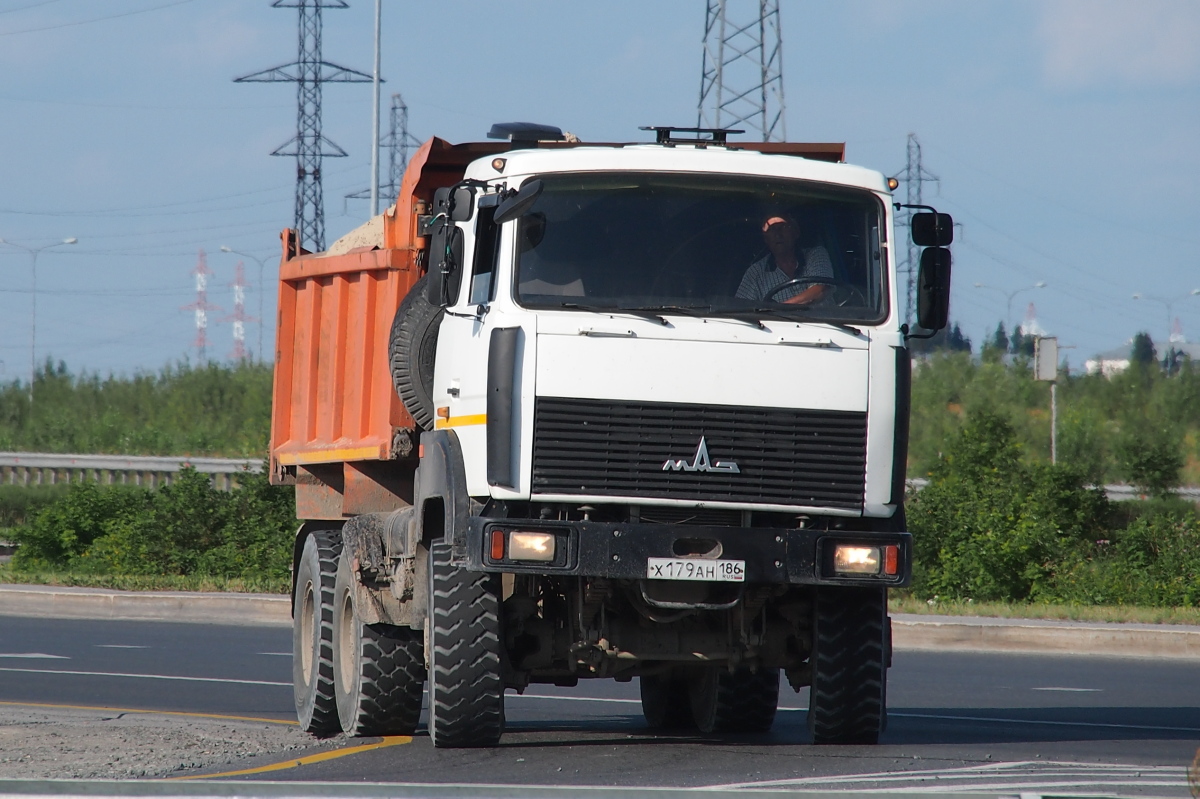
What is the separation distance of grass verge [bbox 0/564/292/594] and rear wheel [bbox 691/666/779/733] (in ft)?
37.7

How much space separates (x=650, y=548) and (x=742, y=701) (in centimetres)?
280

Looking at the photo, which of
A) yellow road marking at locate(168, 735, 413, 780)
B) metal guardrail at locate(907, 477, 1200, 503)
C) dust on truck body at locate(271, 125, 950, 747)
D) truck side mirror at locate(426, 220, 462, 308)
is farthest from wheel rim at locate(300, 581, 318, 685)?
metal guardrail at locate(907, 477, 1200, 503)

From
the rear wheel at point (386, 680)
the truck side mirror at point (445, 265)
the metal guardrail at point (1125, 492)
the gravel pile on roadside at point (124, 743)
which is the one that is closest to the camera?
the gravel pile on roadside at point (124, 743)

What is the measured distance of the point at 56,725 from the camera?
31.7ft

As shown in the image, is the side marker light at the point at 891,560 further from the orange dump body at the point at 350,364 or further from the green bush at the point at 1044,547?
the green bush at the point at 1044,547

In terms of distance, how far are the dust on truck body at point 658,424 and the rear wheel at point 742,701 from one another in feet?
3.81

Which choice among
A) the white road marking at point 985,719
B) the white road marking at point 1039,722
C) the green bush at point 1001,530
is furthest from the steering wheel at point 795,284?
the green bush at point 1001,530

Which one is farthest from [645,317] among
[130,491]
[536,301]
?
[130,491]

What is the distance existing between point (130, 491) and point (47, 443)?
2562cm

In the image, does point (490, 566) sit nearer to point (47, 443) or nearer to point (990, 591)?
point (990, 591)

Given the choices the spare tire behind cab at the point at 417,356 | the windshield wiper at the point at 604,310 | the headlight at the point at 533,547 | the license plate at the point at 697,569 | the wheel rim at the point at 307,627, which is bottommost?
the wheel rim at the point at 307,627

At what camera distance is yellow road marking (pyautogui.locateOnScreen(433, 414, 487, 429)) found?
816cm

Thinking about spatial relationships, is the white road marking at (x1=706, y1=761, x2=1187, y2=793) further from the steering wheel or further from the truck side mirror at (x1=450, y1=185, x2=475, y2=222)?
the truck side mirror at (x1=450, y1=185, x2=475, y2=222)

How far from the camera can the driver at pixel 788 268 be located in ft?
27.3
